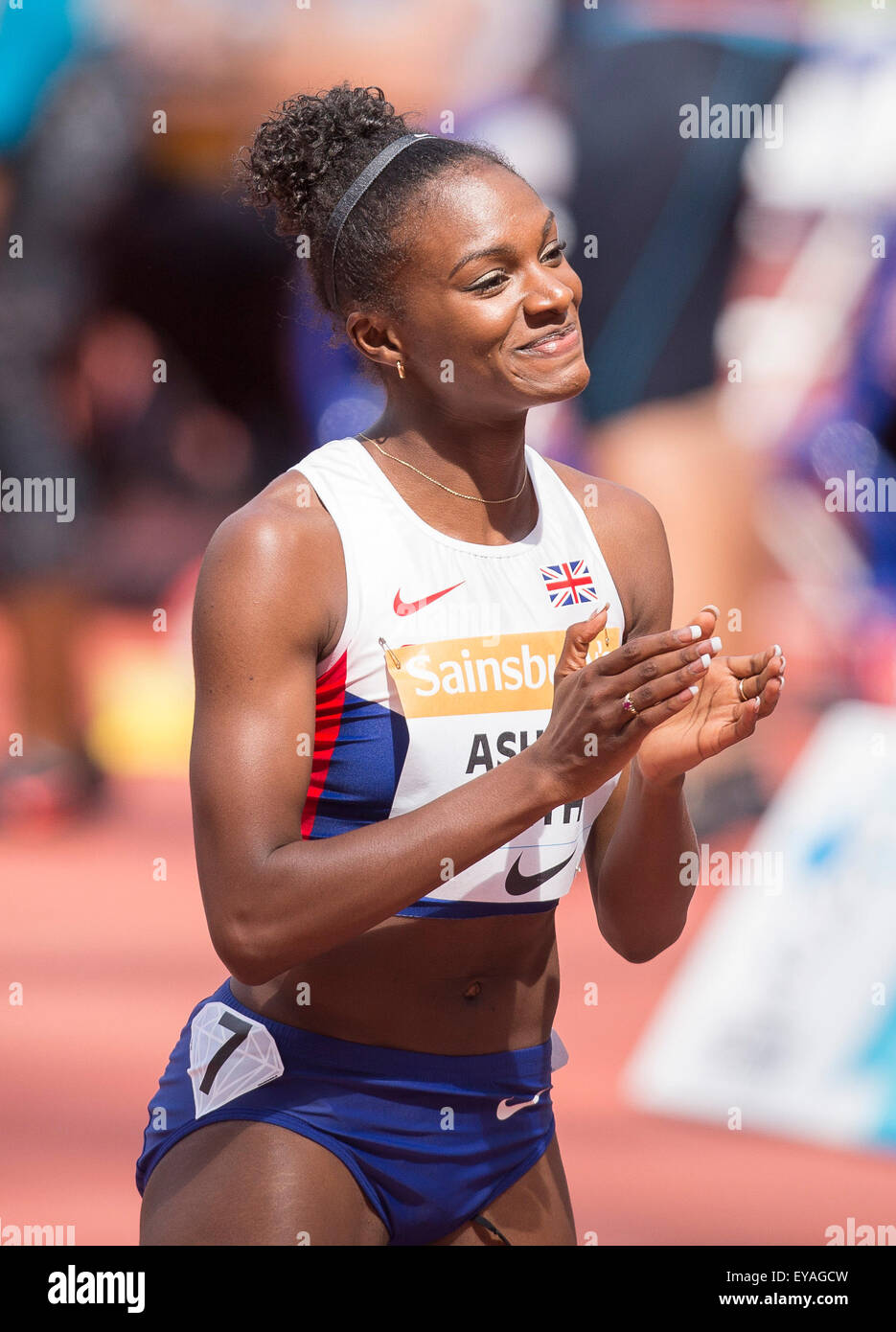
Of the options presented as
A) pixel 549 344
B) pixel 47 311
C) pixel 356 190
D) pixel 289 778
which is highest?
pixel 47 311

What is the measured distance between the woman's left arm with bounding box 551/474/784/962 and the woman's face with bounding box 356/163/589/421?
24 cm

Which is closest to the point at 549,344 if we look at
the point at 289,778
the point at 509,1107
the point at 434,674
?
the point at 434,674

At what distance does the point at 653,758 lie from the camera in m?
1.67

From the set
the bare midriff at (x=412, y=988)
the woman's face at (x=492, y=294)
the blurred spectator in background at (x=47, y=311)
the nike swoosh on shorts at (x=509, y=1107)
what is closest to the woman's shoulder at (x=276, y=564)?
the woman's face at (x=492, y=294)

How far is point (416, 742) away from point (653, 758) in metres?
0.26

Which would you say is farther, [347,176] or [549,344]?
[347,176]

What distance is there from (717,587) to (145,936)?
6.90ft

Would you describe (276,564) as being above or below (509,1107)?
above

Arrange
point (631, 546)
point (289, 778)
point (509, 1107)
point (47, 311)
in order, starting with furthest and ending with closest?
Answer: point (47, 311) < point (631, 546) < point (509, 1107) < point (289, 778)

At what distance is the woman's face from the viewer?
5.63 ft

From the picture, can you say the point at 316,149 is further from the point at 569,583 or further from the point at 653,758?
the point at 653,758

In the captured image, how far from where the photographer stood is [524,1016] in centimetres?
181

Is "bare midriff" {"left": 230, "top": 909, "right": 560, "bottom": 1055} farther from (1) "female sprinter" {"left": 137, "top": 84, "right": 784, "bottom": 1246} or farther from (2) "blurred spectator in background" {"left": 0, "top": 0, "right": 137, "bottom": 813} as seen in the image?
(2) "blurred spectator in background" {"left": 0, "top": 0, "right": 137, "bottom": 813}

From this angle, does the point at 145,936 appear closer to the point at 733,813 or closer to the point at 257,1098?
the point at 733,813
